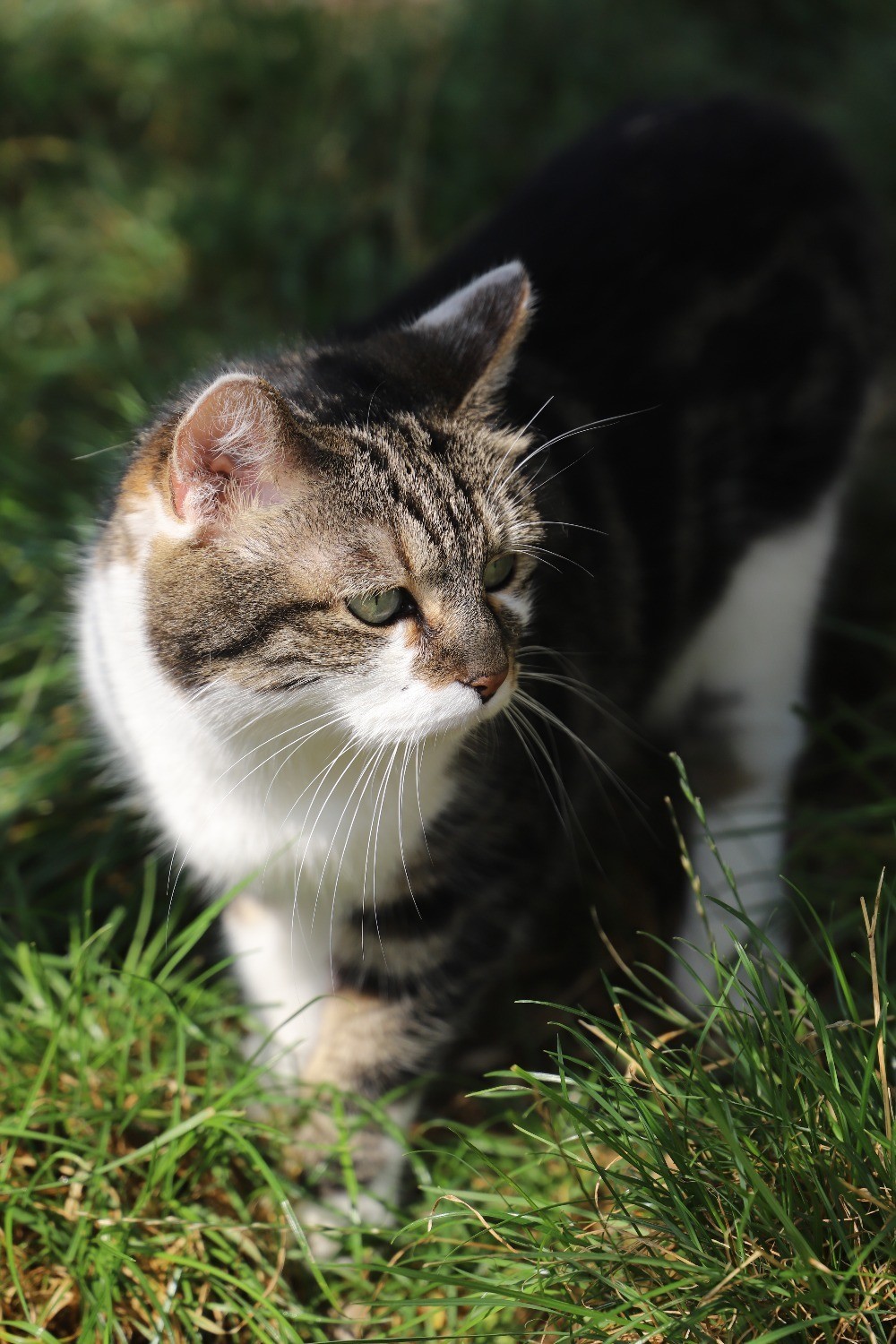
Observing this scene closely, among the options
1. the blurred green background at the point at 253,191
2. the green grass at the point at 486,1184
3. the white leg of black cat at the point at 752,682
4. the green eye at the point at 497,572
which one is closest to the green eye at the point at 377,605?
the green eye at the point at 497,572

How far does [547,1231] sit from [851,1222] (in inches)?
14.3

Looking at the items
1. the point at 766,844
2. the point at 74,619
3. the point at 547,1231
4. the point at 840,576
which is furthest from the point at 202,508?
the point at 840,576

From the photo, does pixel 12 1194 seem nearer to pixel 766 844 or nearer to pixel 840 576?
pixel 766 844

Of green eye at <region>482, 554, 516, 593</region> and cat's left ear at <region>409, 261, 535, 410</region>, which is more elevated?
cat's left ear at <region>409, 261, 535, 410</region>

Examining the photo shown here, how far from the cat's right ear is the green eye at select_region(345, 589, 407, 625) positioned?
0.54ft

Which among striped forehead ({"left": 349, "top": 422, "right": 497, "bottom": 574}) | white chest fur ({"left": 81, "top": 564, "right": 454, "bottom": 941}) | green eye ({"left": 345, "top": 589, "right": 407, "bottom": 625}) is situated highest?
striped forehead ({"left": 349, "top": 422, "right": 497, "bottom": 574})

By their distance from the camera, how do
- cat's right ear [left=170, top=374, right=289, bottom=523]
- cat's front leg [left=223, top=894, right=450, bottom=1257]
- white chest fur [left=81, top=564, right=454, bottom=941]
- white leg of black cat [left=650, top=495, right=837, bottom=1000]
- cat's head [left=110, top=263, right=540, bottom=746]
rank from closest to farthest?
cat's right ear [left=170, top=374, right=289, bottom=523], cat's head [left=110, top=263, right=540, bottom=746], white chest fur [left=81, top=564, right=454, bottom=941], cat's front leg [left=223, top=894, right=450, bottom=1257], white leg of black cat [left=650, top=495, right=837, bottom=1000]

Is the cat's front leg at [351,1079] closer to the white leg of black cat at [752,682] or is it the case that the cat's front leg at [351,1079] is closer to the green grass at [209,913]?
the green grass at [209,913]

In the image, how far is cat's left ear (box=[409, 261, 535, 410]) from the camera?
162 cm

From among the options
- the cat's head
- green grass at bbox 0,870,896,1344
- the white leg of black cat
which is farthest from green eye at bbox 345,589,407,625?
the white leg of black cat

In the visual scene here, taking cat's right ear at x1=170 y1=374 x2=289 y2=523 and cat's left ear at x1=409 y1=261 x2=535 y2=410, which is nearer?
cat's right ear at x1=170 y1=374 x2=289 y2=523

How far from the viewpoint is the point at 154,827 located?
6.57ft

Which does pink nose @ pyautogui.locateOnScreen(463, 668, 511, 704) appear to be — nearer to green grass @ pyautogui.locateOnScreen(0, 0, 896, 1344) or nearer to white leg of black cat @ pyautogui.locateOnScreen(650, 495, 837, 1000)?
green grass @ pyautogui.locateOnScreen(0, 0, 896, 1344)

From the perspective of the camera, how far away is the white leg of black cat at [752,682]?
93.0 inches
